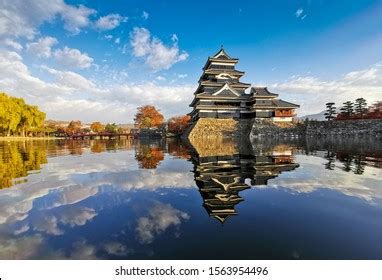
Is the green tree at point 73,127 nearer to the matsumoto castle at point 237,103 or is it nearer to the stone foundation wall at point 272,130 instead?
the matsumoto castle at point 237,103

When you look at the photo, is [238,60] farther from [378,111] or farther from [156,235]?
[156,235]

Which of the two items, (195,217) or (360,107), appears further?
(360,107)

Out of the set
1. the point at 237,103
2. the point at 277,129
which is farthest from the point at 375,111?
the point at 237,103

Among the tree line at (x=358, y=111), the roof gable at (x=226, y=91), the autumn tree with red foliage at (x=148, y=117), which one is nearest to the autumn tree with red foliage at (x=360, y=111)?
the tree line at (x=358, y=111)

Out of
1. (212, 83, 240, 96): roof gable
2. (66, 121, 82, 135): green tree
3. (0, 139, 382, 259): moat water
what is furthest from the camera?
Result: (66, 121, 82, 135): green tree

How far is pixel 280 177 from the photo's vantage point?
9562mm

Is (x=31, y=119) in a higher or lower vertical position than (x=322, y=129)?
higher

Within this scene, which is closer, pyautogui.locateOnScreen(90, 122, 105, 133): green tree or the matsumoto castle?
the matsumoto castle

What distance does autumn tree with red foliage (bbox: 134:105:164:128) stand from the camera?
228 ft

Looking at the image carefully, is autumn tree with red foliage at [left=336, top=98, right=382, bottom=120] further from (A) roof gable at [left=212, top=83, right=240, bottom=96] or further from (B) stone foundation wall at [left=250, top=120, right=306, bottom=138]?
(A) roof gable at [left=212, top=83, right=240, bottom=96]

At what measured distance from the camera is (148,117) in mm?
70750

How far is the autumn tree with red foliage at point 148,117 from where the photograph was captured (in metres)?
69.5

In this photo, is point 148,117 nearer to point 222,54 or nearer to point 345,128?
point 222,54

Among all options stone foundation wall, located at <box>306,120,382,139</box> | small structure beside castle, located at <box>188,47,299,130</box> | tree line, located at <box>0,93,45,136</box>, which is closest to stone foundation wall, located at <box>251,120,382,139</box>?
stone foundation wall, located at <box>306,120,382,139</box>
